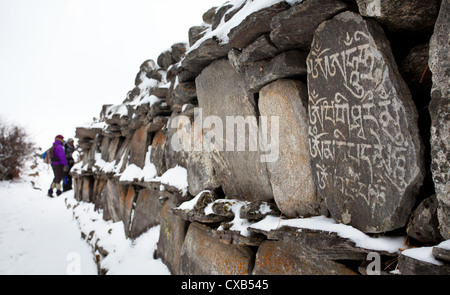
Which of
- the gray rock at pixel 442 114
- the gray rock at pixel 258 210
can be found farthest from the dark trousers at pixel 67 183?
the gray rock at pixel 442 114

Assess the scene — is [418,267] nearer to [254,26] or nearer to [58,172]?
[254,26]

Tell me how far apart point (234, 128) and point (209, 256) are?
136 centimetres

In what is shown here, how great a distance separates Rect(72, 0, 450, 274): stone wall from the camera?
1378mm

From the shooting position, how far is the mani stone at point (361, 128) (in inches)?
55.1

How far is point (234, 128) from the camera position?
276 cm

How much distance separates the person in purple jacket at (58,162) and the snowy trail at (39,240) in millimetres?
1212

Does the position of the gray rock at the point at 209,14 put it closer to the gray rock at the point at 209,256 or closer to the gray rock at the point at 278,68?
the gray rock at the point at 278,68

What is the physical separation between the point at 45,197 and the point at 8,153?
359 centimetres

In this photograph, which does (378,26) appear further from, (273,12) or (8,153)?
(8,153)

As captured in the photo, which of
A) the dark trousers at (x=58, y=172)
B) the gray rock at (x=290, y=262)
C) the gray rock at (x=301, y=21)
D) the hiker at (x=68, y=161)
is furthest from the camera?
the hiker at (x=68, y=161)

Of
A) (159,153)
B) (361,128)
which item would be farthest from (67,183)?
(361,128)
